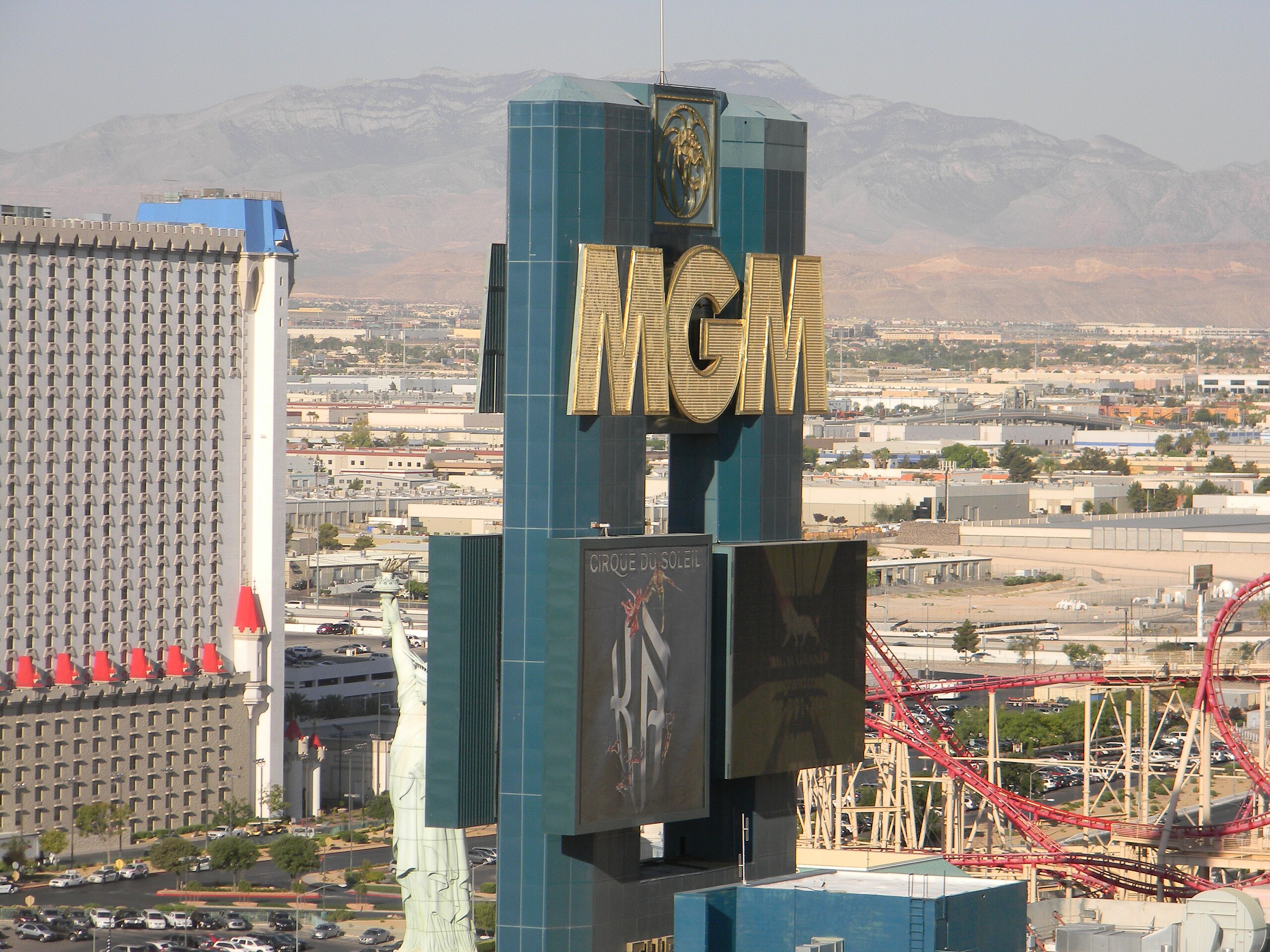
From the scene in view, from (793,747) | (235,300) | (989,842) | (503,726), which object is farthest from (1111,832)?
(235,300)

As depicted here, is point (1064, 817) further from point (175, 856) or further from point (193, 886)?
point (175, 856)

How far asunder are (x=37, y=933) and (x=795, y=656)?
139 feet

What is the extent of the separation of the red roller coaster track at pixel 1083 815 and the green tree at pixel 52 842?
33.5 metres

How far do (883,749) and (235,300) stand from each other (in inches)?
1494

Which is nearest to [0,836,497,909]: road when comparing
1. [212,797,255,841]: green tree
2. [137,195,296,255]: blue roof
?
[212,797,255,841]: green tree

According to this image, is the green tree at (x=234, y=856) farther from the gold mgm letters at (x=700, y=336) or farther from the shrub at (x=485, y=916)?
the gold mgm letters at (x=700, y=336)

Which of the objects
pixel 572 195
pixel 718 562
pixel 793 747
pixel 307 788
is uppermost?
pixel 572 195

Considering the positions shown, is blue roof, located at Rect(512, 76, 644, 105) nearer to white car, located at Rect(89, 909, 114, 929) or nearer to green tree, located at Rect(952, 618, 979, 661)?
white car, located at Rect(89, 909, 114, 929)

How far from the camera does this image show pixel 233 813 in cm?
10150

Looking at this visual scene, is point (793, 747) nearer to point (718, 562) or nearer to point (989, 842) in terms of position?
point (718, 562)

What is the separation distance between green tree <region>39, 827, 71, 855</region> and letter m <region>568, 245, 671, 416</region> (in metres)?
60.1

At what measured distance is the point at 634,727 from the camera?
4147cm

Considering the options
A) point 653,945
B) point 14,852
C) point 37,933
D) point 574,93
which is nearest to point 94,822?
point 14,852

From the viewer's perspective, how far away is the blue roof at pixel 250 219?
107 metres
